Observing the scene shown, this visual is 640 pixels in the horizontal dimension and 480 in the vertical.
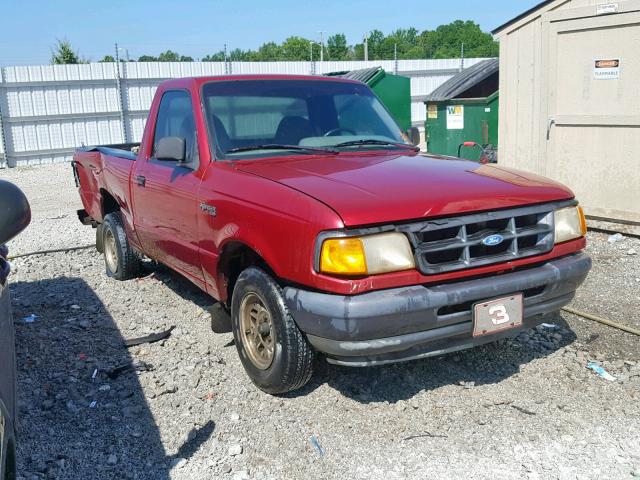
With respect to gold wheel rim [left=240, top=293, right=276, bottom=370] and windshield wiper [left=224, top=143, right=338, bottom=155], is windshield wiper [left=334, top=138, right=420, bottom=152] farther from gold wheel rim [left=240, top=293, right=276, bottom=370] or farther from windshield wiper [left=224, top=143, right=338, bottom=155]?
gold wheel rim [left=240, top=293, right=276, bottom=370]

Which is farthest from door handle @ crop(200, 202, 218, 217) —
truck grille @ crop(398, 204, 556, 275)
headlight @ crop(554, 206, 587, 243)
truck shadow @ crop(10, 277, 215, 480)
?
headlight @ crop(554, 206, 587, 243)

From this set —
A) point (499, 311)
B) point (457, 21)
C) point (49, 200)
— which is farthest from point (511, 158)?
point (457, 21)

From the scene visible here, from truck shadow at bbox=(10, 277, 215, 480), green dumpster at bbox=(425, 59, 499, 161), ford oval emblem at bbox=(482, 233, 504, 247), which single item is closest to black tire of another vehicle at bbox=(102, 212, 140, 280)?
truck shadow at bbox=(10, 277, 215, 480)

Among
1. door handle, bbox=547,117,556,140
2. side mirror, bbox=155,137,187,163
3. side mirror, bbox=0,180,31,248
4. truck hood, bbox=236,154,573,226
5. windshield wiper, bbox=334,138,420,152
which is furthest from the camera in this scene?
door handle, bbox=547,117,556,140

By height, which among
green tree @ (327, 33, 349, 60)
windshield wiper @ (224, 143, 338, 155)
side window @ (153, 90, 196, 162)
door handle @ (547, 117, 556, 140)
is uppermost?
green tree @ (327, 33, 349, 60)

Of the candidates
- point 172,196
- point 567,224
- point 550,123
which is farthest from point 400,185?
point 550,123

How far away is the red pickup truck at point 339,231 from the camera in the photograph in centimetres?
309

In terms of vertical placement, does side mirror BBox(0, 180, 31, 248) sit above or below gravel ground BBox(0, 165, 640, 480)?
above

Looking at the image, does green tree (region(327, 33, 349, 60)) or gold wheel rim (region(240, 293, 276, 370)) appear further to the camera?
green tree (region(327, 33, 349, 60))

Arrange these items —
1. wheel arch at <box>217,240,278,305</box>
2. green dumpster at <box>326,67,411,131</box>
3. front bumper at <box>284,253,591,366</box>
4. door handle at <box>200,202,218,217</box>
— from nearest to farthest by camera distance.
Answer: front bumper at <box>284,253,591,366</box> < wheel arch at <box>217,240,278,305</box> < door handle at <box>200,202,218,217</box> < green dumpster at <box>326,67,411,131</box>

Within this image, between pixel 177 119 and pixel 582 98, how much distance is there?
16.0ft

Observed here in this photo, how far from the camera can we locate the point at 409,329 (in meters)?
3.13

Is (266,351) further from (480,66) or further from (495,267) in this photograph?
(480,66)

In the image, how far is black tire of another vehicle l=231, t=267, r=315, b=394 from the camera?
11.2ft
